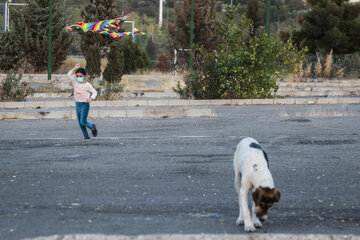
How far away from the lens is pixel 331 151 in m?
11.1

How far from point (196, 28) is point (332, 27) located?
1016 centimetres

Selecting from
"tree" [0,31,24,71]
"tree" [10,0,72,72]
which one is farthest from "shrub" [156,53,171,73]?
"tree" [0,31,24,71]

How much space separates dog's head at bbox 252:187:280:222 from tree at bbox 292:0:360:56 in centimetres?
3080

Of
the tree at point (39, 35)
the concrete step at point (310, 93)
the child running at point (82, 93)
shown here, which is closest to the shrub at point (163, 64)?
the tree at point (39, 35)

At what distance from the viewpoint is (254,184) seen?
18.6 ft

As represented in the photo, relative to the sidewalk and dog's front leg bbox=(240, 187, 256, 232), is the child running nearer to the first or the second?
the sidewalk

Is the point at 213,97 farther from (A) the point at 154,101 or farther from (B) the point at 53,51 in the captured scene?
(B) the point at 53,51

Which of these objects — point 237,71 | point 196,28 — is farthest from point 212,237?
point 196,28

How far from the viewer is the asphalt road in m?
6.16

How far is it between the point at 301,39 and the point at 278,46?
15.8 m

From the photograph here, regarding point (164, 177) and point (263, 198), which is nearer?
point (263, 198)

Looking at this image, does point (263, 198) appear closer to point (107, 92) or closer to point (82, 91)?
point (82, 91)

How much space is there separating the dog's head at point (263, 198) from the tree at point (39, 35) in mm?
31569

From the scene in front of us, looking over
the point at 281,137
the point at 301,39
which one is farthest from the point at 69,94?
the point at 301,39
